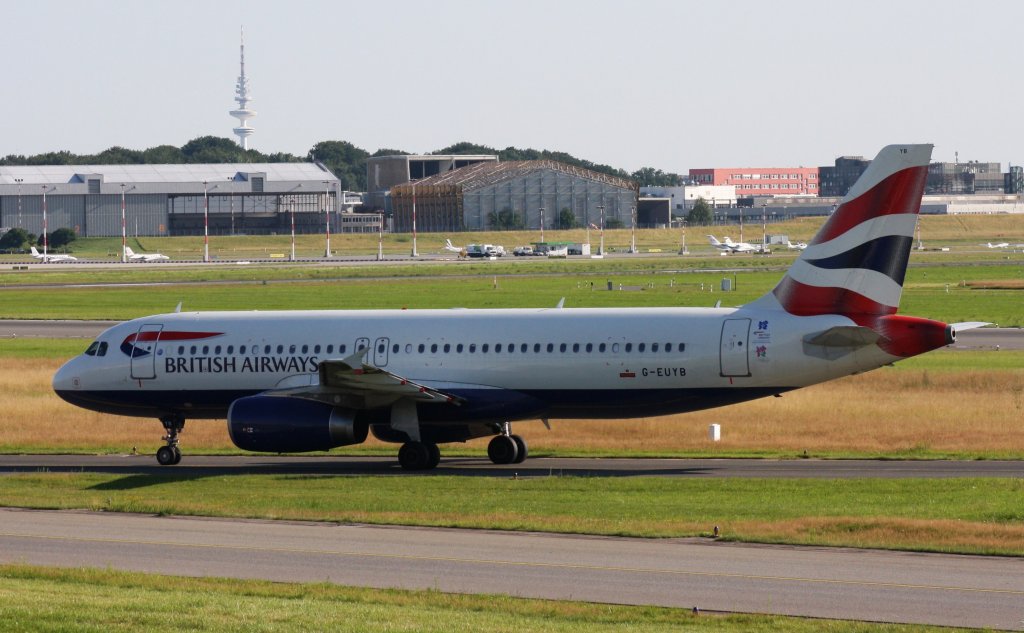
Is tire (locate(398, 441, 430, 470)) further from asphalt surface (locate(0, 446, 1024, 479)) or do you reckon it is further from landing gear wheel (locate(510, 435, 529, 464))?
landing gear wheel (locate(510, 435, 529, 464))

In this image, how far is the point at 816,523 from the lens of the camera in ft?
80.7

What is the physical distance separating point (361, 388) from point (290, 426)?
6.29 feet

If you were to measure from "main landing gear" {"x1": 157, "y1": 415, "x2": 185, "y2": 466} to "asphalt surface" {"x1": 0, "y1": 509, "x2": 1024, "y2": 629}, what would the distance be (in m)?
10.4

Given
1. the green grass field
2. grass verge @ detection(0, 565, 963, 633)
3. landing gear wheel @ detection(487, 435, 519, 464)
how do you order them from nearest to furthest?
1. grass verge @ detection(0, 565, 963, 633)
2. landing gear wheel @ detection(487, 435, 519, 464)
3. the green grass field

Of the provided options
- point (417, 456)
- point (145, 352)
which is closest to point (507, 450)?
point (417, 456)

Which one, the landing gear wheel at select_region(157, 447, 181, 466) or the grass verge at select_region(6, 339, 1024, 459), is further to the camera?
the grass verge at select_region(6, 339, 1024, 459)

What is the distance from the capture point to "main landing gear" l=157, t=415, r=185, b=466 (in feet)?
123

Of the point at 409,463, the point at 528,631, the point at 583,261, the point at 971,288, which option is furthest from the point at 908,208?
the point at 583,261

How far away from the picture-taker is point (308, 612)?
1816 centimetres

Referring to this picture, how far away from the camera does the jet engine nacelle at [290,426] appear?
115 feet

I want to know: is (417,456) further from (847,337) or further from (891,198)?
(891,198)

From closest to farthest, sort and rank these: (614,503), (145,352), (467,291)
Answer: (614,503)
(145,352)
(467,291)

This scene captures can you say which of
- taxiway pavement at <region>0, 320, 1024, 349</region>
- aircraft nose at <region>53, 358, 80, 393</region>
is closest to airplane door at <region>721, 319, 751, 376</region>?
aircraft nose at <region>53, 358, 80, 393</region>

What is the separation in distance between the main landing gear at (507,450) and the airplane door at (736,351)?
600 centimetres
